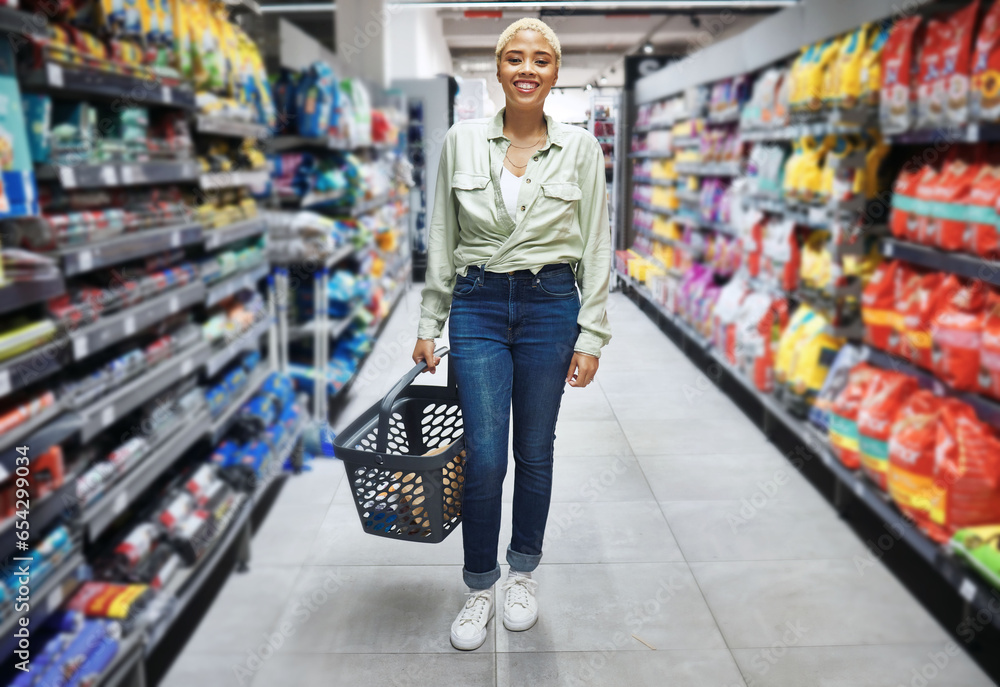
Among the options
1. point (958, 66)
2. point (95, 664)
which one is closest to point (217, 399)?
point (95, 664)

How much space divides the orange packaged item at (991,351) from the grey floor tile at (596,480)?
1495 millimetres

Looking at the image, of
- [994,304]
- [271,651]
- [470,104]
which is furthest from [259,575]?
[470,104]

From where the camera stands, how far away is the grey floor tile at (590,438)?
4.30 metres

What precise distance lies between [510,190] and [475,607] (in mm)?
1216

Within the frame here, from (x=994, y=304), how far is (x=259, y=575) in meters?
2.58

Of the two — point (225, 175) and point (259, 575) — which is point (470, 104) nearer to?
point (225, 175)

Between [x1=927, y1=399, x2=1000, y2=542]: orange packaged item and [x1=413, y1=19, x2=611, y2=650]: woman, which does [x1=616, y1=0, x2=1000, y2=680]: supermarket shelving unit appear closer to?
[x1=927, y1=399, x2=1000, y2=542]: orange packaged item

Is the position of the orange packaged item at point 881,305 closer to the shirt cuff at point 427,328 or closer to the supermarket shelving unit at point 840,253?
the supermarket shelving unit at point 840,253

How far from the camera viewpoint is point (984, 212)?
2.51 metres

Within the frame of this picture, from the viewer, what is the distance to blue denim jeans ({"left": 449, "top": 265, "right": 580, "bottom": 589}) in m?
2.26

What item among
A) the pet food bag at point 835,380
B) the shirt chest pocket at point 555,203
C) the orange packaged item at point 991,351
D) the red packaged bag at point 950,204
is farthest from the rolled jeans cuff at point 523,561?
the red packaged bag at point 950,204

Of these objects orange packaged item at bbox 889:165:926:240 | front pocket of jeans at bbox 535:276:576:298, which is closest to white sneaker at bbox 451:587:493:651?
front pocket of jeans at bbox 535:276:576:298

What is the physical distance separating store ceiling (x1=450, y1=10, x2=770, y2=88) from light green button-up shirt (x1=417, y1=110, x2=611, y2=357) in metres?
11.2

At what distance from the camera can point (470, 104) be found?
478 inches
